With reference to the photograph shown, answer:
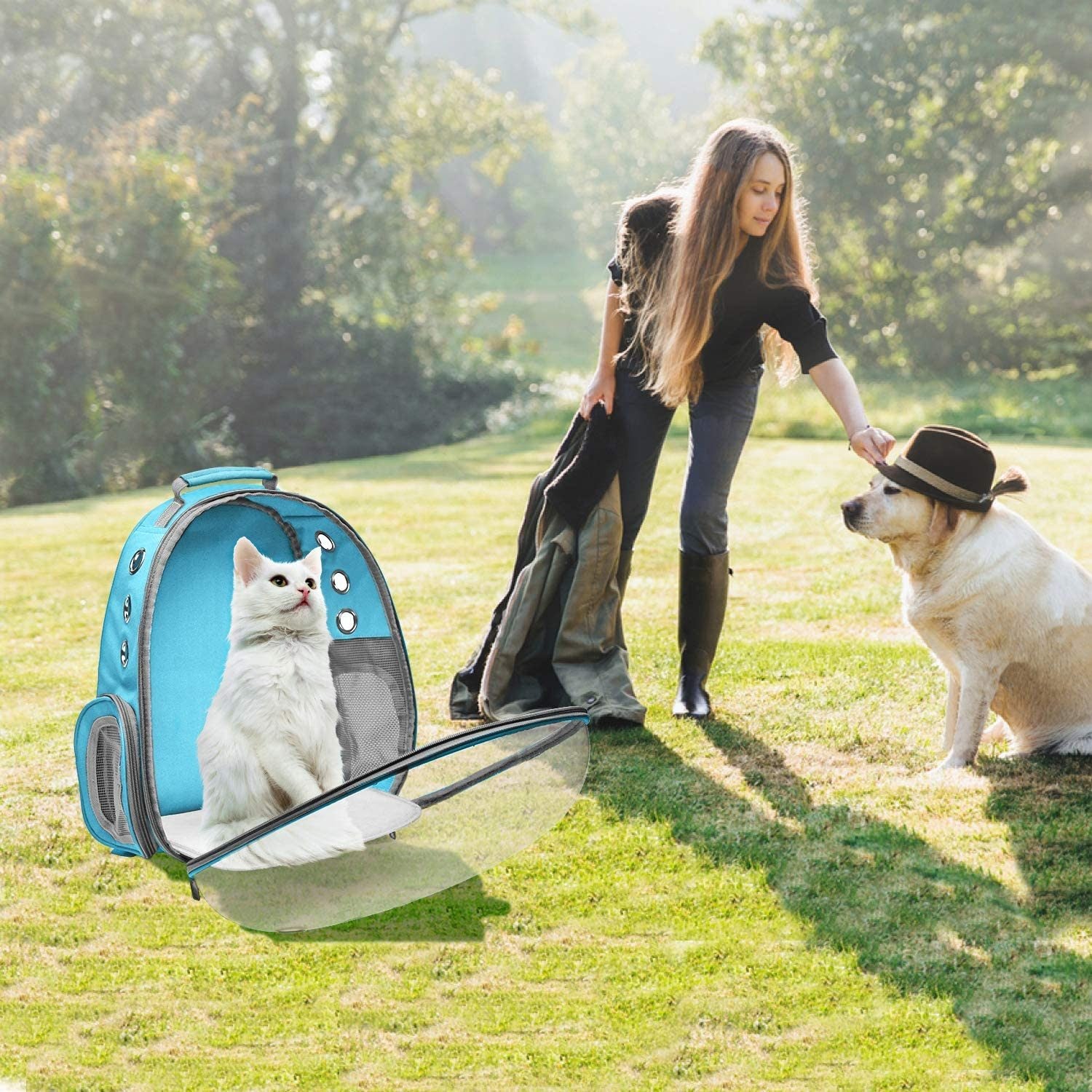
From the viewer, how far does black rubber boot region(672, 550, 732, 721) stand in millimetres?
4387

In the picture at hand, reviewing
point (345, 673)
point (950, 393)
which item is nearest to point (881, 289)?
point (950, 393)

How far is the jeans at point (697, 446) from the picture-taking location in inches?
165

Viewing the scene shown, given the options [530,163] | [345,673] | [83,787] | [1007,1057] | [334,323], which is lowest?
[1007,1057]

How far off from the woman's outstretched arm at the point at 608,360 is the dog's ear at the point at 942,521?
115 centimetres

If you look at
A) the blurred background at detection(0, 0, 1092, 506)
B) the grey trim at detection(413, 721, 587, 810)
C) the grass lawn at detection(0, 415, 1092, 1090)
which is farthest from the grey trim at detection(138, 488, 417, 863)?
the blurred background at detection(0, 0, 1092, 506)

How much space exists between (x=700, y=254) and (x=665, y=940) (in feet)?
6.62

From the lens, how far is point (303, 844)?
2.91 m

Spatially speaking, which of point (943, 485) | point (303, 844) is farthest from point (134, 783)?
point (943, 485)

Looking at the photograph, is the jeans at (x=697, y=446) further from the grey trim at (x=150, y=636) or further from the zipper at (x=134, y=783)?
the zipper at (x=134, y=783)

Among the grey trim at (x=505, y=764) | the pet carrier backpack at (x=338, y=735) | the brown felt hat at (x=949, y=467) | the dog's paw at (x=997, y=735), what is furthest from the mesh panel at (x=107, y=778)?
the dog's paw at (x=997, y=735)

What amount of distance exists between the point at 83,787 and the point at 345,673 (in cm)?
77

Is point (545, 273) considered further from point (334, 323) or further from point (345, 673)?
point (345, 673)

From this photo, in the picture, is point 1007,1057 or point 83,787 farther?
point 83,787

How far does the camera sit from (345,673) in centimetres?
367
